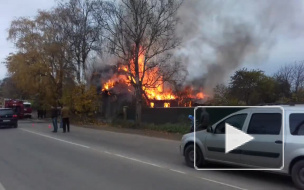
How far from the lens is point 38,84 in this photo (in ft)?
122

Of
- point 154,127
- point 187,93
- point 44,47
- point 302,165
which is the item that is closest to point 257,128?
point 302,165

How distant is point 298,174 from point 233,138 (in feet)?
6.25

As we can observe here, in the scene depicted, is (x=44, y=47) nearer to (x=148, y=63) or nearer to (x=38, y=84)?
(x=38, y=84)

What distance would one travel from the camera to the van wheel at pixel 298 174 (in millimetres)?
6395

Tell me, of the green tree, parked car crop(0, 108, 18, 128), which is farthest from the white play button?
the green tree

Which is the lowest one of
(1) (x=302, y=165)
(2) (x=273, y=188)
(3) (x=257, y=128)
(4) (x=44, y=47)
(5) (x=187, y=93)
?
(2) (x=273, y=188)

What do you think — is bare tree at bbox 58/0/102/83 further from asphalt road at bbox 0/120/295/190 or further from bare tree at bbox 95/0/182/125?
asphalt road at bbox 0/120/295/190

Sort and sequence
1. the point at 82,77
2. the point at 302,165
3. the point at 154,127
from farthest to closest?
1. the point at 82,77
2. the point at 154,127
3. the point at 302,165

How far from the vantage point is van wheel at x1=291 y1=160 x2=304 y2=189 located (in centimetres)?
639

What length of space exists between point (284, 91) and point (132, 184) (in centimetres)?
3074

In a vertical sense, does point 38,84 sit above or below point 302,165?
above

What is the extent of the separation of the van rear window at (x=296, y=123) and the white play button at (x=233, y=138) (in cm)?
101

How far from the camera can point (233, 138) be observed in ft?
26.6

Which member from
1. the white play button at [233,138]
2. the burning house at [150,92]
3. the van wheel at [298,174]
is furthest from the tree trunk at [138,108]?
the van wheel at [298,174]
